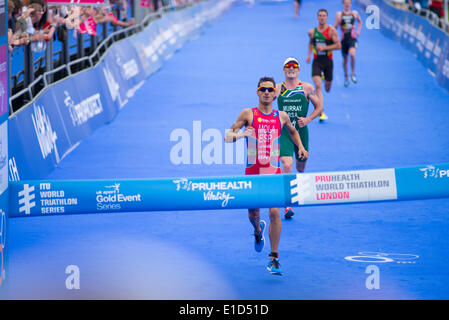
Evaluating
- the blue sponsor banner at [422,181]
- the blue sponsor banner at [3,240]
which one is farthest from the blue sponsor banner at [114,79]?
the blue sponsor banner at [422,181]

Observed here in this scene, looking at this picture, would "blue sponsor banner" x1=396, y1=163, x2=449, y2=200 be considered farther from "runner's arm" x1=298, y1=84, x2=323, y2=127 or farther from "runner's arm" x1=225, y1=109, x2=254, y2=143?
"runner's arm" x1=298, y1=84, x2=323, y2=127

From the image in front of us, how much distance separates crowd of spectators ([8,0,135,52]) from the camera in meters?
12.8

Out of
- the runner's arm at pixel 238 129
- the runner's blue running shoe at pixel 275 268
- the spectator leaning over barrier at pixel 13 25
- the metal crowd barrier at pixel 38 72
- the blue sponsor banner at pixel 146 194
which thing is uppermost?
the spectator leaning over barrier at pixel 13 25

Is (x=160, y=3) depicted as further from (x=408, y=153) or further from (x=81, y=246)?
(x=81, y=246)

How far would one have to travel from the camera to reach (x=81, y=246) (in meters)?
9.73

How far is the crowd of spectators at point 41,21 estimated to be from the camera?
1278 centimetres

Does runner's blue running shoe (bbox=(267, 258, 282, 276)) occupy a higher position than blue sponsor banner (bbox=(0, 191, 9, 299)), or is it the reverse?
blue sponsor banner (bbox=(0, 191, 9, 299))

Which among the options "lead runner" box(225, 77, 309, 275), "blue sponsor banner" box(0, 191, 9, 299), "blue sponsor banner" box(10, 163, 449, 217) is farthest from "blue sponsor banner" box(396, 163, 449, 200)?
"blue sponsor banner" box(0, 191, 9, 299)

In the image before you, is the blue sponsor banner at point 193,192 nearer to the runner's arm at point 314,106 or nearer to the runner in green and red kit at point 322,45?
the runner's arm at point 314,106

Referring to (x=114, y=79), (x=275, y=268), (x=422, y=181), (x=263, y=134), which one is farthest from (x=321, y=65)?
(x=275, y=268)

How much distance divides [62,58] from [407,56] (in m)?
17.0
